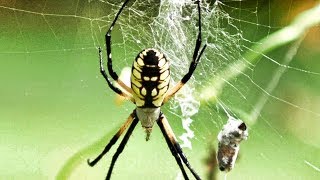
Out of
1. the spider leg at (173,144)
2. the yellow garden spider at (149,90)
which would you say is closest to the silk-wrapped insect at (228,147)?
the yellow garden spider at (149,90)

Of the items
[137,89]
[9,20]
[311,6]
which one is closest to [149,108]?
[137,89]

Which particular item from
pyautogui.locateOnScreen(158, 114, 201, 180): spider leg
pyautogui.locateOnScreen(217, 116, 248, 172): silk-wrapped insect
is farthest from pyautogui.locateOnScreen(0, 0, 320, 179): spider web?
pyautogui.locateOnScreen(217, 116, 248, 172): silk-wrapped insect

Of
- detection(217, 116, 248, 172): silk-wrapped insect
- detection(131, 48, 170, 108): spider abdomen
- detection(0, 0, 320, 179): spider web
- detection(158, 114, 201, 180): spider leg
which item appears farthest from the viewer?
detection(0, 0, 320, 179): spider web

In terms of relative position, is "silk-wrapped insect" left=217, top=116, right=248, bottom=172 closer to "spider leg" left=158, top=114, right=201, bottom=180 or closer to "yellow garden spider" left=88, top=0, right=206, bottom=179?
"yellow garden spider" left=88, top=0, right=206, bottom=179

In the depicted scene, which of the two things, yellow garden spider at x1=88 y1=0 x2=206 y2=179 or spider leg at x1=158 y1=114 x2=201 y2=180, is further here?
spider leg at x1=158 y1=114 x2=201 y2=180

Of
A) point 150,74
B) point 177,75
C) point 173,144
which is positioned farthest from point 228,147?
point 177,75

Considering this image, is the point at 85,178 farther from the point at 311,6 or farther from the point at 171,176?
the point at 311,6
